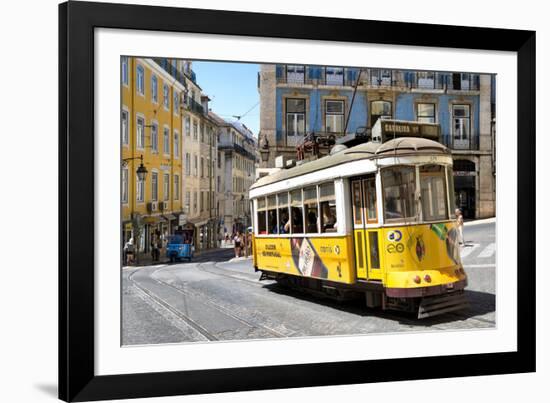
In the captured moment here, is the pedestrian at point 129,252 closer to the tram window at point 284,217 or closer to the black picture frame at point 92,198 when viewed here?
the black picture frame at point 92,198

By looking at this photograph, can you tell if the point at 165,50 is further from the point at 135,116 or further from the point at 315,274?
the point at 315,274

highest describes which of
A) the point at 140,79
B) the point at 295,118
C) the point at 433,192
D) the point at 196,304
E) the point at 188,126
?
the point at 140,79

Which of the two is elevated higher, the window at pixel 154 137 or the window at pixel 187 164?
the window at pixel 154 137

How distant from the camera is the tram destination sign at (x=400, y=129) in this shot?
20.9ft

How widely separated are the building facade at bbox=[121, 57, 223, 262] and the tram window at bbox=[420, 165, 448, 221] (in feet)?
6.43

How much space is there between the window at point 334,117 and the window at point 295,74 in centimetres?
33

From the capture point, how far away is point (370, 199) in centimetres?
643

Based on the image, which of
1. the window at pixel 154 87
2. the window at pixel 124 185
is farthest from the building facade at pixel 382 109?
the window at pixel 124 185

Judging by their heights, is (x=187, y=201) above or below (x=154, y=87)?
below

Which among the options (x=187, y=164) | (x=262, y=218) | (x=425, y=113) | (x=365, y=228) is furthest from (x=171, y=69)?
(x=425, y=113)

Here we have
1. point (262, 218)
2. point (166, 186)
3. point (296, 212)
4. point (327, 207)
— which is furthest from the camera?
point (296, 212)

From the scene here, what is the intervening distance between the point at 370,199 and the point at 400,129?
2.33ft

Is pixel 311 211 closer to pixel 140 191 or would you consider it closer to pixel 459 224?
pixel 459 224

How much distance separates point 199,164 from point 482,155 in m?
2.69
